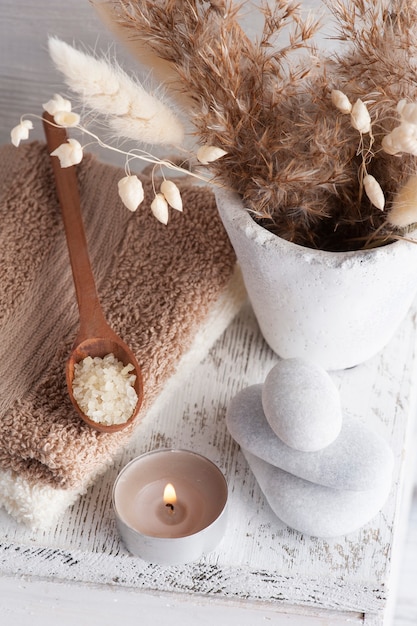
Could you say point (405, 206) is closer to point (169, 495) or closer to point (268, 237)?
point (268, 237)

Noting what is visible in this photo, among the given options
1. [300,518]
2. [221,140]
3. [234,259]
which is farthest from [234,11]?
[300,518]

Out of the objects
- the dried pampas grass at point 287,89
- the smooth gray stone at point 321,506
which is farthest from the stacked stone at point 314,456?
the dried pampas grass at point 287,89

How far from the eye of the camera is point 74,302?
0.51 m

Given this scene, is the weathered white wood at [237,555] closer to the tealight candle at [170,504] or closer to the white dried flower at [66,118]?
the tealight candle at [170,504]

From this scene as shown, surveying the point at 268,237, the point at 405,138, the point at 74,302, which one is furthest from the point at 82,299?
the point at 405,138

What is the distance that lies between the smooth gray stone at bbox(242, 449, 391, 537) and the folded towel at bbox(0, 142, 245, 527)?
101 mm

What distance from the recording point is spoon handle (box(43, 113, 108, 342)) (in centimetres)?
48

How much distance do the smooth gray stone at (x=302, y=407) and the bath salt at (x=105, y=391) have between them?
0.27 feet

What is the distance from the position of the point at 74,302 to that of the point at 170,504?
0.16 metres

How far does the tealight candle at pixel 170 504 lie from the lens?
0.42 meters

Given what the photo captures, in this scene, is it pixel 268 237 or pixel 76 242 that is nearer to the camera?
pixel 268 237

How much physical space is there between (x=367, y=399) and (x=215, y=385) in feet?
0.36

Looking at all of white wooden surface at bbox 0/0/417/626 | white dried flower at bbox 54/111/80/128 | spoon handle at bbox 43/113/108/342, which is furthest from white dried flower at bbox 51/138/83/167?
white wooden surface at bbox 0/0/417/626

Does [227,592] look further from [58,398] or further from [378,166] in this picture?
[378,166]
